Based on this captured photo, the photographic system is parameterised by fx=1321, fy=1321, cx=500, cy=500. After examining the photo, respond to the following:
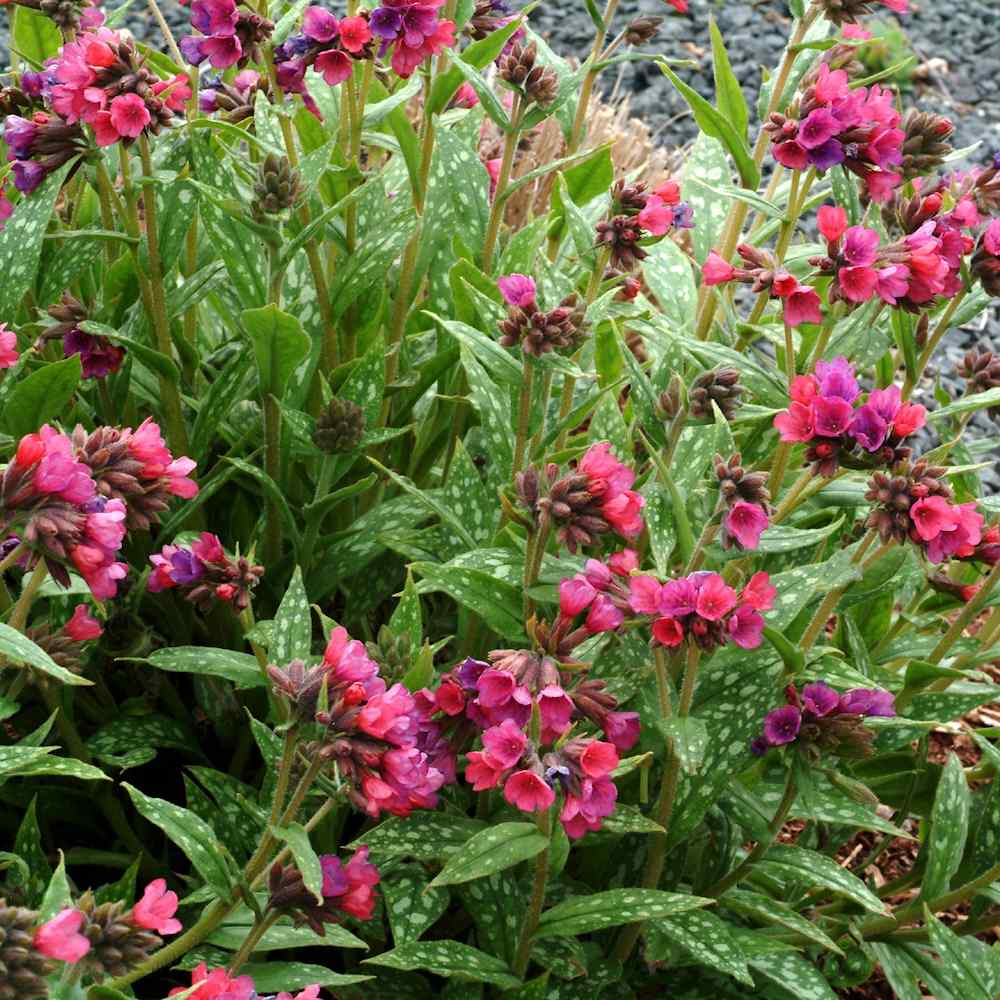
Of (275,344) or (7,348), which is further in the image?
(275,344)

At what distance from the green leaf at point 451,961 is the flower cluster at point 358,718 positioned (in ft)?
1.17

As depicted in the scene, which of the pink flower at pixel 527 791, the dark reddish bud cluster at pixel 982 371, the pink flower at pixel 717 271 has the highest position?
the pink flower at pixel 717 271

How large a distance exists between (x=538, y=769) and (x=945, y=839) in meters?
0.83

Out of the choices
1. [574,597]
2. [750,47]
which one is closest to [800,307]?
[574,597]

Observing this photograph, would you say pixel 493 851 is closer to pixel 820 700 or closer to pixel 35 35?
pixel 820 700

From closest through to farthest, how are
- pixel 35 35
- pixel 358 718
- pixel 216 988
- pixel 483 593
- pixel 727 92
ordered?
pixel 216 988 < pixel 358 718 < pixel 483 593 < pixel 727 92 < pixel 35 35

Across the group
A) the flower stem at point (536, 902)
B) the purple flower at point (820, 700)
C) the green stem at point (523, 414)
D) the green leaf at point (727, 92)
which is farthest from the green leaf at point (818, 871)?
the green leaf at point (727, 92)

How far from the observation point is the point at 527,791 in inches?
56.9

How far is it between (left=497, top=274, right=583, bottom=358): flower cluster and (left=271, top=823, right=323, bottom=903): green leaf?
26.5 inches

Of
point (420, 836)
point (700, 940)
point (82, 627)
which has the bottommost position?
point (700, 940)

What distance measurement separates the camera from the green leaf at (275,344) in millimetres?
1843

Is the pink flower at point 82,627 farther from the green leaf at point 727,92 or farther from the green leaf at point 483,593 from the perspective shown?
the green leaf at point 727,92

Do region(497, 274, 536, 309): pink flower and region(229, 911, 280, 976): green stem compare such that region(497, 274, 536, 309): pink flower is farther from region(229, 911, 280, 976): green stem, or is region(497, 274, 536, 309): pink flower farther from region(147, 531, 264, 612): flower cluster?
region(229, 911, 280, 976): green stem

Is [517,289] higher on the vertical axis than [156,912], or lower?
higher
